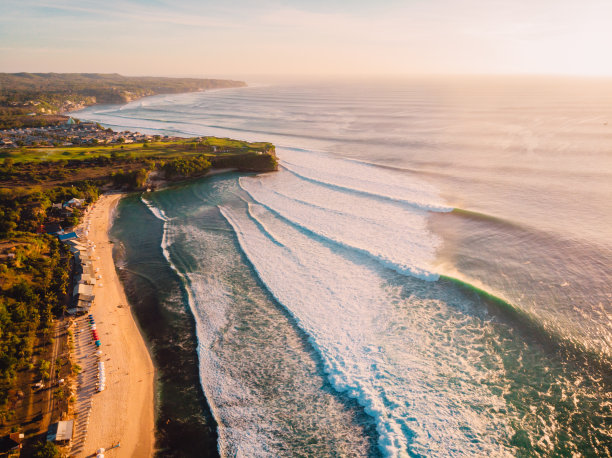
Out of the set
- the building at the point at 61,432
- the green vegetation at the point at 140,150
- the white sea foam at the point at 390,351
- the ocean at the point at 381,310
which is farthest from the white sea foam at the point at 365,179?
the building at the point at 61,432

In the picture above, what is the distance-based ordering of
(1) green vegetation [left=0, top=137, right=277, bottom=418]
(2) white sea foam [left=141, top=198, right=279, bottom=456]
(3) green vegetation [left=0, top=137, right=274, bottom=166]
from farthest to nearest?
(3) green vegetation [left=0, top=137, right=274, bottom=166] → (1) green vegetation [left=0, top=137, right=277, bottom=418] → (2) white sea foam [left=141, top=198, right=279, bottom=456]

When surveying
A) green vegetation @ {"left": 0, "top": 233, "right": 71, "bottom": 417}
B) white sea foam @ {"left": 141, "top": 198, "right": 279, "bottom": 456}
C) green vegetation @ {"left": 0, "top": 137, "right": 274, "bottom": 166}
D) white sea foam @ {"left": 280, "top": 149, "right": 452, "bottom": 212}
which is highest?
green vegetation @ {"left": 0, "top": 137, "right": 274, "bottom": 166}

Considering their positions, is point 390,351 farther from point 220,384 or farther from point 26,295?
point 26,295

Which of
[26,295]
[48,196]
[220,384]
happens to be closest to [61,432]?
[220,384]

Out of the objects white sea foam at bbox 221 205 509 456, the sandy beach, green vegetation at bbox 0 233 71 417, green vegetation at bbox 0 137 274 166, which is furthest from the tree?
green vegetation at bbox 0 137 274 166

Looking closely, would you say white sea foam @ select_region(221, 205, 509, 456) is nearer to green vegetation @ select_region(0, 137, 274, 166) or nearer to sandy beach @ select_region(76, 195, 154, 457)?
sandy beach @ select_region(76, 195, 154, 457)
